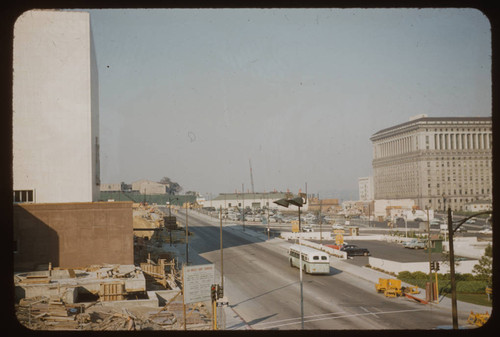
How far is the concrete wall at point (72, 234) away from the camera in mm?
23328

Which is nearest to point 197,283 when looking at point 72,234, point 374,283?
point 72,234

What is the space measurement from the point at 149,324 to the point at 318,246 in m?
26.8

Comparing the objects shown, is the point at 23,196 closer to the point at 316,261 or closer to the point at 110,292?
the point at 110,292

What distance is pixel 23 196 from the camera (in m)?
23.1

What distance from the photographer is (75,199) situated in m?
→ 24.4

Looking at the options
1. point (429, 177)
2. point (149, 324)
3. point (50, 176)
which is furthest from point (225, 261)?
point (429, 177)

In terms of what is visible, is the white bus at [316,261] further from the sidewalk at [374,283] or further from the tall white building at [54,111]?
the tall white building at [54,111]

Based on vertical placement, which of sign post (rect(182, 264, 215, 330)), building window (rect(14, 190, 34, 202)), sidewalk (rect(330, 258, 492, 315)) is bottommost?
sidewalk (rect(330, 258, 492, 315))

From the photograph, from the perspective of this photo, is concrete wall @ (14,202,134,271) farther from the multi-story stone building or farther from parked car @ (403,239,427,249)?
the multi-story stone building

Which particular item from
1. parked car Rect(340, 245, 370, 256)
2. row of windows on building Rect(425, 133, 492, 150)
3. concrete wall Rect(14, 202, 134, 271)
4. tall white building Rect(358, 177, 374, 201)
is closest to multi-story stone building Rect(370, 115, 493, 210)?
row of windows on building Rect(425, 133, 492, 150)

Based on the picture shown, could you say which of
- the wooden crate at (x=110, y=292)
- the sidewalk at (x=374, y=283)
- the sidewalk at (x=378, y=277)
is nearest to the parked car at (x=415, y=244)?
the sidewalk at (x=374, y=283)

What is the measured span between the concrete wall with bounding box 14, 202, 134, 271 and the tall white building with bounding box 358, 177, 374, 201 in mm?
122021

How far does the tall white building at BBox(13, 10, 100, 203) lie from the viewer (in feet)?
73.0

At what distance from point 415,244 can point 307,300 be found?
72.3 feet
